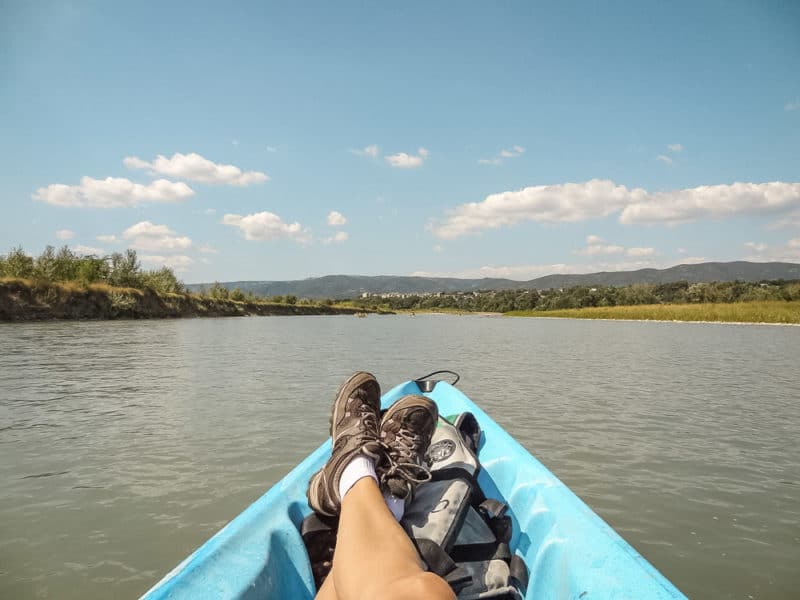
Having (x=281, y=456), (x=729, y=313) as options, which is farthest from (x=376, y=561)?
(x=729, y=313)

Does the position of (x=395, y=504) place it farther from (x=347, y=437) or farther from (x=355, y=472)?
(x=347, y=437)

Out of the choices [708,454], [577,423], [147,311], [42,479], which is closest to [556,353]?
[577,423]

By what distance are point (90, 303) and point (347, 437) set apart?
38.0m

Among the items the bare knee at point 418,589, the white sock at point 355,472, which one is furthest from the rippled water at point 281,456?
the bare knee at point 418,589

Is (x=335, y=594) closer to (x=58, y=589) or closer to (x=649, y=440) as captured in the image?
(x=58, y=589)

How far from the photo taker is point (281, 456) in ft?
17.3

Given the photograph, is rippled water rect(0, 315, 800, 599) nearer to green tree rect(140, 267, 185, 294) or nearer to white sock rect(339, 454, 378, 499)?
white sock rect(339, 454, 378, 499)

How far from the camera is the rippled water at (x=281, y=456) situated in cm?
314

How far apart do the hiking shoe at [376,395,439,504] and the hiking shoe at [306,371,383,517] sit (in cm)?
7

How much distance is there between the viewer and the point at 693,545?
338 centimetres

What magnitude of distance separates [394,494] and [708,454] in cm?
520

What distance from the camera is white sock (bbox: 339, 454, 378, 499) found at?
1988 mm

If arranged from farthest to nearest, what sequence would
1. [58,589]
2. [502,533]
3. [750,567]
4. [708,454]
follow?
[708,454]
[750,567]
[58,589]
[502,533]

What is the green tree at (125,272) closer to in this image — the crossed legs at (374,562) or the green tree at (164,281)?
the green tree at (164,281)
